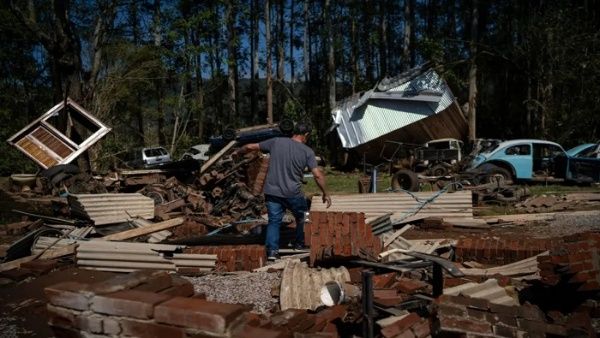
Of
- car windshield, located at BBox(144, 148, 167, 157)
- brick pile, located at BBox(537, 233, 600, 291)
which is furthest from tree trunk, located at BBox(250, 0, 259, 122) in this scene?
brick pile, located at BBox(537, 233, 600, 291)

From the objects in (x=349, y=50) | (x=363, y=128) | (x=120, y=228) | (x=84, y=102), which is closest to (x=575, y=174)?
(x=363, y=128)

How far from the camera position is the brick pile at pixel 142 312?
7.28ft

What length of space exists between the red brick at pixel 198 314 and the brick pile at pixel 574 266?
283 cm

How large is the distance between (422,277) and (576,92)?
19.6 meters

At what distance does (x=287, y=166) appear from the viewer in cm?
566

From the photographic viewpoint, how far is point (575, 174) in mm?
13852

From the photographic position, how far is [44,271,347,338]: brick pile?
2219 millimetres

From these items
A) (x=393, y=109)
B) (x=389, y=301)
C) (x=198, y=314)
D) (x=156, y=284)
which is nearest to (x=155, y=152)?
(x=393, y=109)

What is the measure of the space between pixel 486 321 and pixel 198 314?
190 centimetres

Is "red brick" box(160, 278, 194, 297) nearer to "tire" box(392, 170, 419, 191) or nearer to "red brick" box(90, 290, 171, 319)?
"red brick" box(90, 290, 171, 319)

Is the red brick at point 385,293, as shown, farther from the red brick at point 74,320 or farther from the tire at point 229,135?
the tire at point 229,135

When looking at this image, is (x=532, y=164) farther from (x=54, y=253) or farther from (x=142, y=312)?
(x=142, y=312)

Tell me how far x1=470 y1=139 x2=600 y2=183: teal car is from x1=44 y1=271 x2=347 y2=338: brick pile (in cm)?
1238

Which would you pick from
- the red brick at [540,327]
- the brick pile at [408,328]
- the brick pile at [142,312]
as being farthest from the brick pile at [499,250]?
the brick pile at [142,312]
